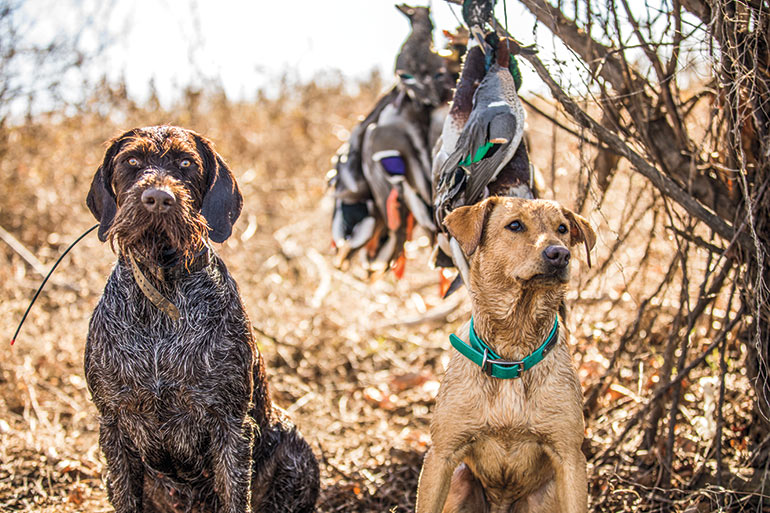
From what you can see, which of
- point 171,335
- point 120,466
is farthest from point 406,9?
point 120,466

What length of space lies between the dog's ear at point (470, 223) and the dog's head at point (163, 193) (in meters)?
0.93

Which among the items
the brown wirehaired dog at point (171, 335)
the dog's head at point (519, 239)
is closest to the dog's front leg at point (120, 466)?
the brown wirehaired dog at point (171, 335)

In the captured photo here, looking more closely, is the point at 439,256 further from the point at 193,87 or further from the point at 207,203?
the point at 193,87

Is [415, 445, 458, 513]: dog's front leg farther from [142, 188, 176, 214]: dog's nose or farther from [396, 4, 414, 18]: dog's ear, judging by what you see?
[396, 4, 414, 18]: dog's ear

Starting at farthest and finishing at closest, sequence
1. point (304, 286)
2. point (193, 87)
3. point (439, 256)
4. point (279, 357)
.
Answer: point (193, 87) → point (304, 286) → point (279, 357) → point (439, 256)

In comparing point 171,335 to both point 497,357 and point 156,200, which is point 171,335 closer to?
point 156,200

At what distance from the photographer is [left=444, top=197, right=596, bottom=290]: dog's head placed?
9.07 feet

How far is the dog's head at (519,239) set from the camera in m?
2.77

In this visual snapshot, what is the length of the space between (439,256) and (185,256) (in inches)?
59.1

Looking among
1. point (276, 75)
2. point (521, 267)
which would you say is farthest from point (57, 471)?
point (276, 75)

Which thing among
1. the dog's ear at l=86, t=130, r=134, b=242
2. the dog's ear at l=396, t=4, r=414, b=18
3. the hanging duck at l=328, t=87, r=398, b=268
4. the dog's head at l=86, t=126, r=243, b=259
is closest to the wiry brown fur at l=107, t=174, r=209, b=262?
the dog's head at l=86, t=126, r=243, b=259

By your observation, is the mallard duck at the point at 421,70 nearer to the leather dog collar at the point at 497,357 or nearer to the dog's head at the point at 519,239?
the dog's head at the point at 519,239

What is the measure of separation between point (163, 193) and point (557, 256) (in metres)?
1.49

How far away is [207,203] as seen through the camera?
9.99 feet
